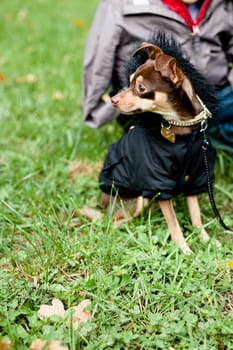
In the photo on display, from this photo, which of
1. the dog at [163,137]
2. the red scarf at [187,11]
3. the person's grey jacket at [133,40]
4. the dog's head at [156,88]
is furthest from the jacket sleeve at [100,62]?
the dog's head at [156,88]

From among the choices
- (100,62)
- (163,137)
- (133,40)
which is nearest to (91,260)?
(163,137)

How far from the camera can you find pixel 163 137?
2400 mm

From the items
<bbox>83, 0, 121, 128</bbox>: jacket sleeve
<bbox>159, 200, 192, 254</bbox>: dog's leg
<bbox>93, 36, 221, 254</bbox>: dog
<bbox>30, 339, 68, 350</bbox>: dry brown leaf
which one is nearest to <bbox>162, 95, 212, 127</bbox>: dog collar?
<bbox>93, 36, 221, 254</bbox>: dog

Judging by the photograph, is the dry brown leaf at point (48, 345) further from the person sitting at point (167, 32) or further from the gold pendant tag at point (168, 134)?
the person sitting at point (167, 32)

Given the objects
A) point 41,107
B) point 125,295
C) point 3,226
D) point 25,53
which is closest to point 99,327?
point 125,295

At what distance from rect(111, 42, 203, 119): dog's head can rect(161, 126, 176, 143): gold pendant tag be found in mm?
112

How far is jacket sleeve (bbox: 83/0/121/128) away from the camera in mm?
2859

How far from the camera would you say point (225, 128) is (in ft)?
9.77

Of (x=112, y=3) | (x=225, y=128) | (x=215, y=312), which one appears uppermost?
(x=112, y=3)

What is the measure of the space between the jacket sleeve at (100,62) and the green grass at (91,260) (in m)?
0.38

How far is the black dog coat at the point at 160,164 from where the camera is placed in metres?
2.40

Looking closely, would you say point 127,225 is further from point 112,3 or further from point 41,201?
point 112,3

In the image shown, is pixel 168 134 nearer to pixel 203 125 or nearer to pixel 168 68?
pixel 203 125

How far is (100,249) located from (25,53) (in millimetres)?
3261
